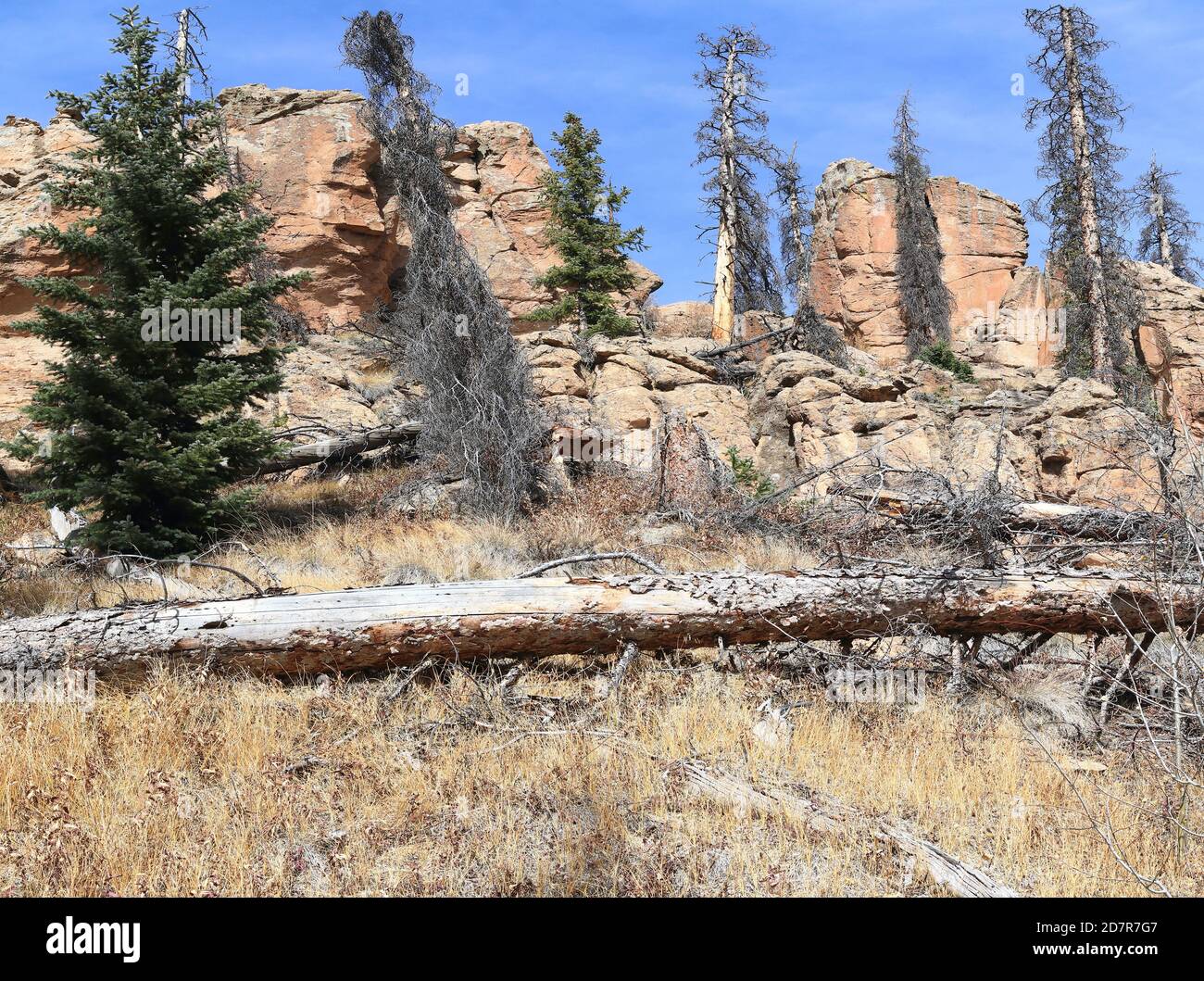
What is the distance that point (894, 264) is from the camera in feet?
95.6

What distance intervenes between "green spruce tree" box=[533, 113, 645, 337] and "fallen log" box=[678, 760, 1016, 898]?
18111mm

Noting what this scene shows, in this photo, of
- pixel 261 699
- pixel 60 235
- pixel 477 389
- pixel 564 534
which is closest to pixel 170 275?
pixel 60 235

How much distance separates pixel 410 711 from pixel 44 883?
257 centimetres

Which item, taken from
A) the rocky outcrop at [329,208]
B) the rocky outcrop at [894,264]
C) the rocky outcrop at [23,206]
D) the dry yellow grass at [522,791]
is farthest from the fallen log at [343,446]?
the rocky outcrop at [894,264]

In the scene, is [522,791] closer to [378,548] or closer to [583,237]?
[378,548]

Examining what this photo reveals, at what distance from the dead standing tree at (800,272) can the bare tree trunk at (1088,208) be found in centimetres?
597

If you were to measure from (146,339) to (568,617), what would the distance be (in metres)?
7.70

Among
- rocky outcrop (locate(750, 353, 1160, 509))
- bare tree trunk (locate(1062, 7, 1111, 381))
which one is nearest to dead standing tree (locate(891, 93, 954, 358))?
bare tree trunk (locate(1062, 7, 1111, 381))

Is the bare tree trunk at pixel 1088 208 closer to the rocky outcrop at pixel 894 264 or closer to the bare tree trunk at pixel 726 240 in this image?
the rocky outcrop at pixel 894 264

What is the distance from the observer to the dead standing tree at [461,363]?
14281 millimetres

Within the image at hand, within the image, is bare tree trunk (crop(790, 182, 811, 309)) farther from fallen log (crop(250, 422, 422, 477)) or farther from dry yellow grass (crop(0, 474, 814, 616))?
dry yellow grass (crop(0, 474, 814, 616))

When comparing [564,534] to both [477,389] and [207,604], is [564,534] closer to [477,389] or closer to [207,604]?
[477,389]

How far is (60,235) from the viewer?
11.2m

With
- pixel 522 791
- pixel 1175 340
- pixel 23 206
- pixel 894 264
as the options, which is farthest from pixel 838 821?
pixel 894 264
